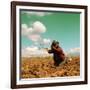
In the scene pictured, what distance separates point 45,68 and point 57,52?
0.58ft

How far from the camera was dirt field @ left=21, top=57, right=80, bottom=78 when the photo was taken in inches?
81.5

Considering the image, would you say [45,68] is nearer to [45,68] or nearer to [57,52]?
[45,68]

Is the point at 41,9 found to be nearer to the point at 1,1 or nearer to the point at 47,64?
the point at 1,1

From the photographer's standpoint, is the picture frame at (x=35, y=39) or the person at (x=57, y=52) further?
the person at (x=57, y=52)

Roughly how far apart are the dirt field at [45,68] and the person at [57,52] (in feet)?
0.13

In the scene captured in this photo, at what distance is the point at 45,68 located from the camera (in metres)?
2.13

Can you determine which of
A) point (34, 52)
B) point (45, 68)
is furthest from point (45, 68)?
point (34, 52)

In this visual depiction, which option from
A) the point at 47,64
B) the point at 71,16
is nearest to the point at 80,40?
Result: the point at 71,16

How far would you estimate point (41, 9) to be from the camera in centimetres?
210

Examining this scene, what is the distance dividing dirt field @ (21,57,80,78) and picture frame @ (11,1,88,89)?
1.1 inches

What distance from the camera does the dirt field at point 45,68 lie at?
207 cm

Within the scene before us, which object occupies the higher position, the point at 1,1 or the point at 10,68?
the point at 1,1

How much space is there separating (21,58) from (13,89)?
0.27m

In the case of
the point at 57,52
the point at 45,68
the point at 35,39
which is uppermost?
the point at 35,39
